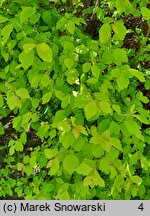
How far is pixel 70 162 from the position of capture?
1.57m

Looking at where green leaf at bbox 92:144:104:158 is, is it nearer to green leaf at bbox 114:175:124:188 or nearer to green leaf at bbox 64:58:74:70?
green leaf at bbox 114:175:124:188

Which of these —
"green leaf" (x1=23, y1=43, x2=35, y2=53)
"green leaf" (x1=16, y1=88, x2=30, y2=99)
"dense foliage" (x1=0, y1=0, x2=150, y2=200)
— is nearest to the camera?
"green leaf" (x1=23, y1=43, x2=35, y2=53)

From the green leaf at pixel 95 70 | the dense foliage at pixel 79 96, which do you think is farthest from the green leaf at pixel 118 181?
the green leaf at pixel 95 70

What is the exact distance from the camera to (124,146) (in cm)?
179

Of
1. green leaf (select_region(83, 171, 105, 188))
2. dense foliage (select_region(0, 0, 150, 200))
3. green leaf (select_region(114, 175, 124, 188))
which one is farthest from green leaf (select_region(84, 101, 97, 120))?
green leaf (select_region(114, 175, 124, 188))

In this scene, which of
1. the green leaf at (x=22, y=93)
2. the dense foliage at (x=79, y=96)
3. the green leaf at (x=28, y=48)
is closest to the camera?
the green leaf at (x=28, y=48)

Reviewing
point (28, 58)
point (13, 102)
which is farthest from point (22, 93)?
point (28, 58)

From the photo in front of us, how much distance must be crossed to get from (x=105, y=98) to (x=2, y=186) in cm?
167

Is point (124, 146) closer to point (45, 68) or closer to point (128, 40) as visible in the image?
point (45, 68)

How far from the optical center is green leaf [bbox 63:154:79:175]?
155 centimetres

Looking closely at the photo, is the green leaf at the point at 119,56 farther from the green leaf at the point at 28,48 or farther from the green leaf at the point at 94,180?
the green leaf at the point at 94,180

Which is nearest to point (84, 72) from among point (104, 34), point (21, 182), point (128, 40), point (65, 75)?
point (65, 75)

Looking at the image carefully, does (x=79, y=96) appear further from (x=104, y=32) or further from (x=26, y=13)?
(x=26, y=13)

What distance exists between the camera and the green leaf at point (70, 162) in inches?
61.2
